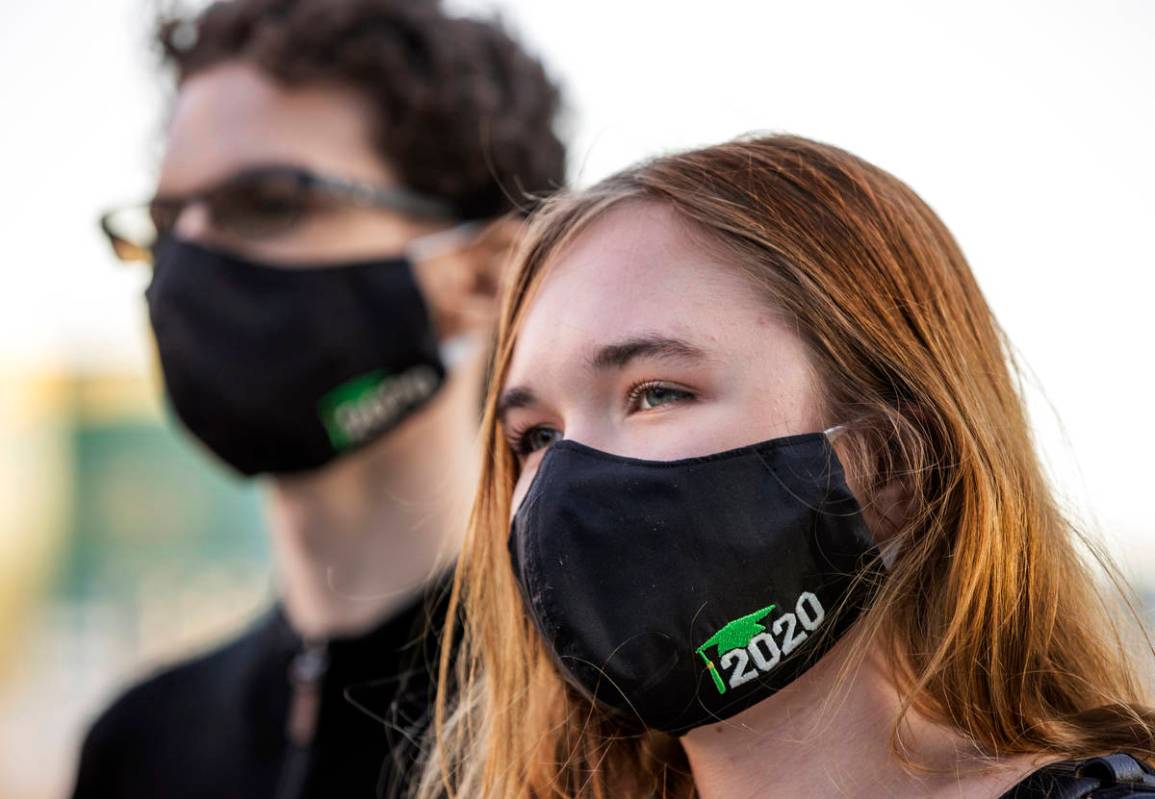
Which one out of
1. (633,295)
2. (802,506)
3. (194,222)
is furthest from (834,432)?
(194,222)

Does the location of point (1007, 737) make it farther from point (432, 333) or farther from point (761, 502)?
point (432, 333)

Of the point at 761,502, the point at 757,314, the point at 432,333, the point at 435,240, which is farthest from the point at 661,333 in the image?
the point at 435,240

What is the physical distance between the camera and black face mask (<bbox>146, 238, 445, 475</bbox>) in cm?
286

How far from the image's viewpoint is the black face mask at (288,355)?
2857 millimetres

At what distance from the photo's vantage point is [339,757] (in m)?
2.87

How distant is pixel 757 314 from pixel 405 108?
175 centimetres

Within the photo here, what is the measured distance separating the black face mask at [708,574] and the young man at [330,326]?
1.06m

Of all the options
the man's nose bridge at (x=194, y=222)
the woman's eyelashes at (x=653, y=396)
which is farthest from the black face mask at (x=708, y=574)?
the man's nose bridge at (x=194, y=222)

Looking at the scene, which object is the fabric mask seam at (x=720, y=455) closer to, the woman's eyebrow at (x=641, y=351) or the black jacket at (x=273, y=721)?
the woman's eyebrow at (x=641, y=351)

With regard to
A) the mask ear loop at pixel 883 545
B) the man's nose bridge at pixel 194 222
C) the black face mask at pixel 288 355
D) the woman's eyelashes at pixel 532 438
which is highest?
the mask ear loop at pixel 883 545

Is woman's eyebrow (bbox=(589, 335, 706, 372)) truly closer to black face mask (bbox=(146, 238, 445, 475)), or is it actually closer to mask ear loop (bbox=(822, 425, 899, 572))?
mask ear loop (bbox=(822, 425, 899, 572))

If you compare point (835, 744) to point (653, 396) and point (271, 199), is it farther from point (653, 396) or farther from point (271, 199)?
point (271, 199)

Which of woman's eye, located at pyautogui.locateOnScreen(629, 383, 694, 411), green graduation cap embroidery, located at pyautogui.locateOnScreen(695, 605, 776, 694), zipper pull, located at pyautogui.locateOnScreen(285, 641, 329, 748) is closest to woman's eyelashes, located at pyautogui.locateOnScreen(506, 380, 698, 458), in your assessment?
woman's eye, located at pyautogui.locateOnScreen(629, 383, 694, 411)

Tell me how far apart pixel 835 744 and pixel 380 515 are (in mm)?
1599
